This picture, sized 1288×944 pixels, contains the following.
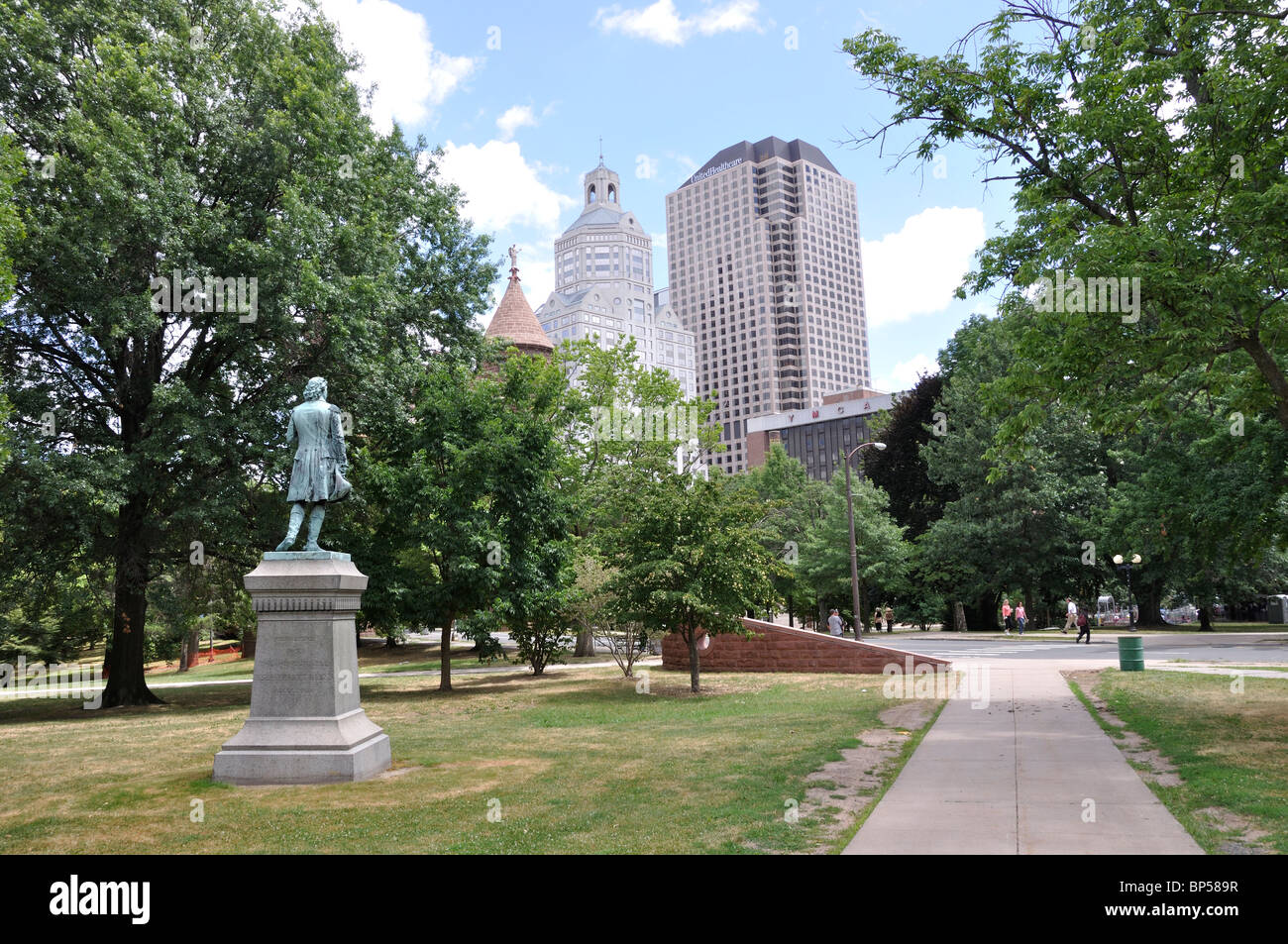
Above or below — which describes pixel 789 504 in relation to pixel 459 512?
above

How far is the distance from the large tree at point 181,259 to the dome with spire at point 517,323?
24.3 m

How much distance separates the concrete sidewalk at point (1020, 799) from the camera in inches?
239

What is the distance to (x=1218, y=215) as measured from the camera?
37.0ft

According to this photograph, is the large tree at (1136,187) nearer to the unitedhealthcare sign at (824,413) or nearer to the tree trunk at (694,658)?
the tree trunk at (694,658)

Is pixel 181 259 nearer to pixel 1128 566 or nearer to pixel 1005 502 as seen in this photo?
pixel 1005 502

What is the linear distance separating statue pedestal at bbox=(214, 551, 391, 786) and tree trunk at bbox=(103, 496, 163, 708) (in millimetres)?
11629

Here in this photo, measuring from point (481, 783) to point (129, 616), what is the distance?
51.5ft

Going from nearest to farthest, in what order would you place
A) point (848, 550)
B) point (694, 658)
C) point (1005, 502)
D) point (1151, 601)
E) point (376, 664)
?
point (694, 658) → point (376, 664) → point (1005, 502) → point (1151, 601) → point (848, 550)

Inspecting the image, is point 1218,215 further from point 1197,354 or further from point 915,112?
point 915,112

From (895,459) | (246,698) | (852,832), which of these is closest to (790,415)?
(895,459)

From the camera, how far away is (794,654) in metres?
23.1

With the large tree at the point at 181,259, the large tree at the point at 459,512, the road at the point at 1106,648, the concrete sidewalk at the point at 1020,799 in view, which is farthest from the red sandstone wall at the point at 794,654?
the large tree at the point at 181,259

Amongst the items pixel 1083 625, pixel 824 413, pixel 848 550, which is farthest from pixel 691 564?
pixel 824 413

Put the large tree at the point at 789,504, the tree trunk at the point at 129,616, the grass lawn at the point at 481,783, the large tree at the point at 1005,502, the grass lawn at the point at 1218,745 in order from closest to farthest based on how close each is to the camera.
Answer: the grass lawn at the point at 1218,745, the grass lawn at the point at 481,783, the tree trunk at the point at 129,616, the large tree at the point at 1005,502, the large tree at the point at 789,504
